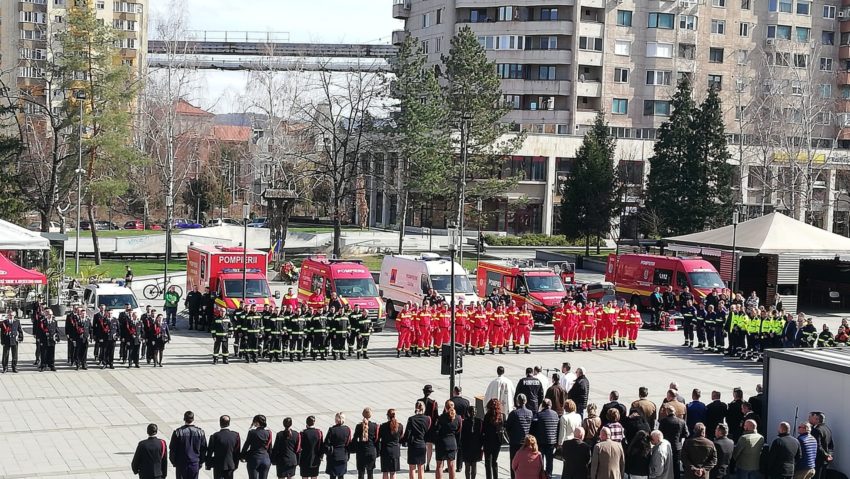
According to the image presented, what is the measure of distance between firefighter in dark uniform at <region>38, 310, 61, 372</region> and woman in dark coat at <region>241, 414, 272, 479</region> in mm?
11709

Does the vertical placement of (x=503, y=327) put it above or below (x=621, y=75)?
below

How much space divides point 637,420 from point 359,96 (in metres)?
43.8

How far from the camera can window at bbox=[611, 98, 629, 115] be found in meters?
84.6

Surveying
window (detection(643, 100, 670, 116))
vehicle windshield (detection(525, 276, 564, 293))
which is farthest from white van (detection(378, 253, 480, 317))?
window (detection(643, 100, 670, 116))

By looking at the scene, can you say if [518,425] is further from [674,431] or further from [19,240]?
[19,240]

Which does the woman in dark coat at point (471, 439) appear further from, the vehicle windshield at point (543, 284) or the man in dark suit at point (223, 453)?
the vehicle windshield at point (543, 284)

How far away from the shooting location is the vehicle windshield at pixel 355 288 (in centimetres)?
3161

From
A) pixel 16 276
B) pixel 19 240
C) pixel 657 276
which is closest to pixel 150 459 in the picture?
pixel 16 276

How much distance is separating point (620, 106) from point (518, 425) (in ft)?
237

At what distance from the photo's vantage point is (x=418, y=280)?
1335 inches

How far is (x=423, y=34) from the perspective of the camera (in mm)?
88250

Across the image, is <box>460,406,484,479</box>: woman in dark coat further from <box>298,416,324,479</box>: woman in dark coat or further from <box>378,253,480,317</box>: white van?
<box>378,253,480,317</box>: white van

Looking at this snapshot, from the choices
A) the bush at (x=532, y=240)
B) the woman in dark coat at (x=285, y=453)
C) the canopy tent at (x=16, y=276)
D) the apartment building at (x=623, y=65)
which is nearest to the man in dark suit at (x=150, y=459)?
the woman in dark coat at (x=285, y=453)

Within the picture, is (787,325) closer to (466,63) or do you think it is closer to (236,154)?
(466,63)
